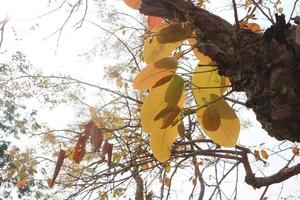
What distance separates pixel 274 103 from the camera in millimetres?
707

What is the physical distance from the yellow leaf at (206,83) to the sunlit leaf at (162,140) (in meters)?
0.08

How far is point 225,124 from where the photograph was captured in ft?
2.42

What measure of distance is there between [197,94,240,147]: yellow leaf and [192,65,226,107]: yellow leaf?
0.03m

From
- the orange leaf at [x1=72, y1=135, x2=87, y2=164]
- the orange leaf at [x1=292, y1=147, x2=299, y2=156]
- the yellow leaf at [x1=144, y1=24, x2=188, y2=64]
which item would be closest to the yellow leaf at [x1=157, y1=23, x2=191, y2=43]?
the yellow leaf at [x1=144, y1=24, x2=188, y2=64]

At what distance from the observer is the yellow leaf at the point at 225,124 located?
28.9 inches

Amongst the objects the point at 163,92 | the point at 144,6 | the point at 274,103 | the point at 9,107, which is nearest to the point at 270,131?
the point at 274,103

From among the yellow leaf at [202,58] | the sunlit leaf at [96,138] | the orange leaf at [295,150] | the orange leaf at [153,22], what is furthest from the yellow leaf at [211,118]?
the orange leaf at [295,150]

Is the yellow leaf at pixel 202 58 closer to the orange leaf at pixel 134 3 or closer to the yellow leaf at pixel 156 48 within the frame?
the yellow leaf at pixel 156 48

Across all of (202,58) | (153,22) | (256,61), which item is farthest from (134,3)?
(256,61)

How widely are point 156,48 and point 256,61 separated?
20 cm

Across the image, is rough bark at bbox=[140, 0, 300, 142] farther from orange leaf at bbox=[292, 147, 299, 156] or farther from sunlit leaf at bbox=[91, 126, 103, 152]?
orange leaf at bbox=[292, 147, 299, 156]

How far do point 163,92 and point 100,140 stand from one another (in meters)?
0.36

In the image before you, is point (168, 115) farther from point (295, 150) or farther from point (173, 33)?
point (295, 150)

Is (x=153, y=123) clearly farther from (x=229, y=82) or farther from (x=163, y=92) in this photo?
(x=229, y=82)
